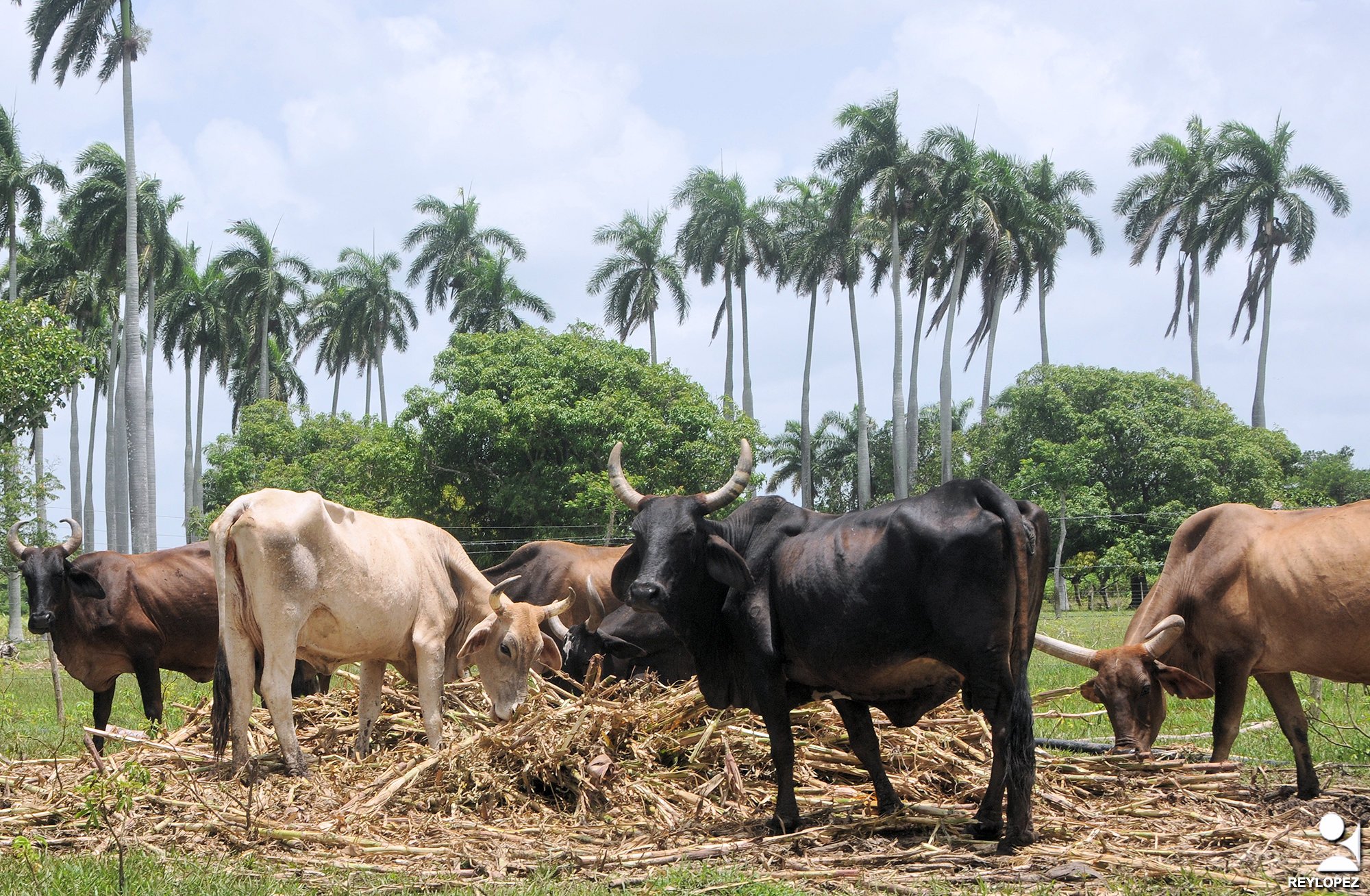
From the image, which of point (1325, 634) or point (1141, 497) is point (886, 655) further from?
point (1141, 497)

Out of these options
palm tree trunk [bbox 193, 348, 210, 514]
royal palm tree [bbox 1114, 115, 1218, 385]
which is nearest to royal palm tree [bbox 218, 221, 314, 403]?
palm tree trunk [bbox 193, 348, 210, 514]

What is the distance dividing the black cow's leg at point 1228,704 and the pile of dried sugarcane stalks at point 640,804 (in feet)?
0.84

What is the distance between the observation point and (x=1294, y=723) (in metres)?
7.73

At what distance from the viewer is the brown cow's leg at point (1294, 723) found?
24.1 ft

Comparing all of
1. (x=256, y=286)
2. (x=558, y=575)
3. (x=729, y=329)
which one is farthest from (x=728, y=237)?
(x=558, y=575)

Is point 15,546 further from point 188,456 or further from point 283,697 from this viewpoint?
point 188,456

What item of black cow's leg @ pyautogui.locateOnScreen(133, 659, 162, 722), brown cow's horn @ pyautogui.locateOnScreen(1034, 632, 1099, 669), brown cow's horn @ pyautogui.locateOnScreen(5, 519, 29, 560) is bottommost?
black cow's leg @ pyautogui.locateOnScreen(133, 659, 162, 722)

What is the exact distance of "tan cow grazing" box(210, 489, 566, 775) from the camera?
7.60 meters

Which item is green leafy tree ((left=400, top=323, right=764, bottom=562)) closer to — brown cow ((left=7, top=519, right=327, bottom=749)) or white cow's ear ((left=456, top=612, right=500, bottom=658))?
brown cow ((left=7, top=519, right=327, bottom=749))

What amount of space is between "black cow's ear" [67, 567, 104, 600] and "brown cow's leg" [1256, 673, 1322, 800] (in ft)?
32.6

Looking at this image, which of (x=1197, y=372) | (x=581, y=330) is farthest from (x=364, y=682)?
(x=1197, y=372)

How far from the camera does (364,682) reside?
8.60 m

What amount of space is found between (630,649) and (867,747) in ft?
11.2

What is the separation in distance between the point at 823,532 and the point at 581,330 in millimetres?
32616
